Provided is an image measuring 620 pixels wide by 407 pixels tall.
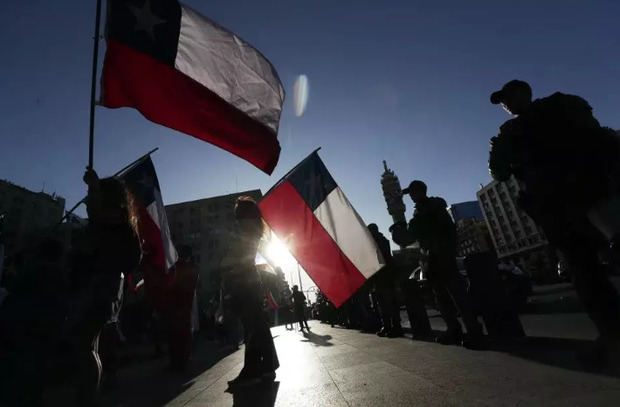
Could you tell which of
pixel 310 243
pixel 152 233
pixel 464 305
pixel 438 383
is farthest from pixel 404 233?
pixel 152 233

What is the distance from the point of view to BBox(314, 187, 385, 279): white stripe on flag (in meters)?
4.28

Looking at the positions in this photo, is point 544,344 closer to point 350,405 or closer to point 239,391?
point 350,405

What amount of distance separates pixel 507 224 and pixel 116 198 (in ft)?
302

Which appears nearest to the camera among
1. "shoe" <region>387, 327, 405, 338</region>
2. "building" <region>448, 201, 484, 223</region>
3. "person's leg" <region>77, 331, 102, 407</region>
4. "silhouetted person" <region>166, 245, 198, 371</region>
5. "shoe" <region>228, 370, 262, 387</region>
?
"person's leg" <region>77, 331, 102, 407</region>

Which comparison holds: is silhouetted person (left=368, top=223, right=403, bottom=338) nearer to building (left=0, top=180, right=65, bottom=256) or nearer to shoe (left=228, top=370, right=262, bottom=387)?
shoe (left=228, top=370, right=262, bottom=387)

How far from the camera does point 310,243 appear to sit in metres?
4.46

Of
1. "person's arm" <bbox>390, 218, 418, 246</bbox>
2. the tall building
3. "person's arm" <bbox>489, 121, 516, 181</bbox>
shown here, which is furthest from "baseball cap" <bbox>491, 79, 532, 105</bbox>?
the tall building

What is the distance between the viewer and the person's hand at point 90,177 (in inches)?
87.6

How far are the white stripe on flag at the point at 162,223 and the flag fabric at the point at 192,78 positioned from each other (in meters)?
1.86

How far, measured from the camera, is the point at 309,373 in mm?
3221

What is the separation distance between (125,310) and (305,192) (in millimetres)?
17992

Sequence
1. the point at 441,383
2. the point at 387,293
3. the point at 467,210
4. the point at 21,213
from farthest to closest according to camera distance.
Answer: the point at 467,210 → the point at 21,213 → the point at 387,293 → the point at 441,383

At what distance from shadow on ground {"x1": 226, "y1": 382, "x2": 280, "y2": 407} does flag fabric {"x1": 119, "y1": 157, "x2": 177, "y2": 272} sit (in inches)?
106

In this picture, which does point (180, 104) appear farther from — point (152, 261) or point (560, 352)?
point (560, 352)
